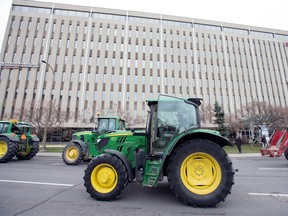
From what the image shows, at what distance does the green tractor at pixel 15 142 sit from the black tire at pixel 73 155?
118 inches

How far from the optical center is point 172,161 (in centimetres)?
355

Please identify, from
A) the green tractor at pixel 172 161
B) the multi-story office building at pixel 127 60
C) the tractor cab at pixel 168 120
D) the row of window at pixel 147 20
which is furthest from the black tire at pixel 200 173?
the row of window at pixel 147 20

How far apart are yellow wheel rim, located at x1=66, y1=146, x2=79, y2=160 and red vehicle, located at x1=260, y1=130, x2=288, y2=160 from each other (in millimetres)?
10843

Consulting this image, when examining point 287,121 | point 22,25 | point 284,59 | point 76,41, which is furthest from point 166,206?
point 284,59

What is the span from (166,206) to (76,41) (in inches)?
1649

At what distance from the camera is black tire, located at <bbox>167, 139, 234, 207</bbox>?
3.34m

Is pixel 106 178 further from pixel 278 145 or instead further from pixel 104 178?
pixel 278 145

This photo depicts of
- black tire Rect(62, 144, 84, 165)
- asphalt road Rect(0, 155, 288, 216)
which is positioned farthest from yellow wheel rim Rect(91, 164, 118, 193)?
black tire Rect(62, 144, 84, 165)

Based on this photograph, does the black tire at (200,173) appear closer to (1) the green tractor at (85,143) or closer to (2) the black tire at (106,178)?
(2) the black tire at (106,178)

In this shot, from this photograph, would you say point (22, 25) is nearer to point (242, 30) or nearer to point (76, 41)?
point (76, 41)

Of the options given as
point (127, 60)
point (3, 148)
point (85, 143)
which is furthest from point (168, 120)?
point (127, 60)

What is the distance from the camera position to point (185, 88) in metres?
38.2

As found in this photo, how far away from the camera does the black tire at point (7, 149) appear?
359 inches

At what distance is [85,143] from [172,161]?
23.5ft
